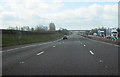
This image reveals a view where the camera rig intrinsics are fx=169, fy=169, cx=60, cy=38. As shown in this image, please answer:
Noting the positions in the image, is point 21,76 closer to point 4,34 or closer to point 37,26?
point 4,34

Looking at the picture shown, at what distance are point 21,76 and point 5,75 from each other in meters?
0.76

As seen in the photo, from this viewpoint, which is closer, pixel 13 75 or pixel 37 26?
pixel 13 75

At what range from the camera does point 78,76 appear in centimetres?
671

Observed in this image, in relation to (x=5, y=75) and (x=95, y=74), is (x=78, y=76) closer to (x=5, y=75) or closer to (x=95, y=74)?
(x=95, y=74)

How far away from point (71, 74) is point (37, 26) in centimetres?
10739

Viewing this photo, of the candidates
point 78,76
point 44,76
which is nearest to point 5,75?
point 44,76

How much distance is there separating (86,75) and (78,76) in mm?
372

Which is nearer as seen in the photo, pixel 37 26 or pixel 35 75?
pixel 35 75

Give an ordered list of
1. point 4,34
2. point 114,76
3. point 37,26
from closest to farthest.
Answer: point 114,76 < point 4,34 < point 37,26

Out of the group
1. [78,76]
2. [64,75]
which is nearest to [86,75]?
[78,76]

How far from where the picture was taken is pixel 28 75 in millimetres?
6977

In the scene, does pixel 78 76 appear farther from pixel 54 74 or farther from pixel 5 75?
pixel 5 75

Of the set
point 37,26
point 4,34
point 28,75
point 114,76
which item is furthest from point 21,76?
point 37,26

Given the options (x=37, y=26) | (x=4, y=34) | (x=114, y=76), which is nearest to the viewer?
(x=114, y=76)
